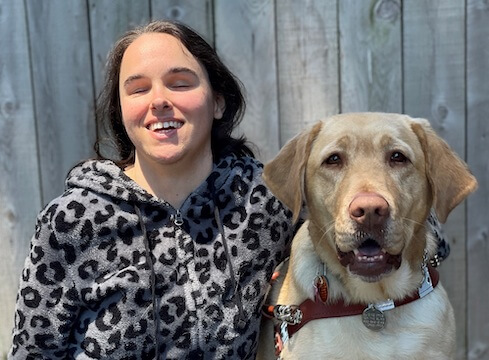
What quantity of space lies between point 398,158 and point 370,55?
1.05 meters

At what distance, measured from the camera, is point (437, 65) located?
3301 millimetres

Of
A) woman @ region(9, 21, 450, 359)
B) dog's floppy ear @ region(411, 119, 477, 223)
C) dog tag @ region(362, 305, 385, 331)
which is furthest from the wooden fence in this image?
dog tag @ region(362, 305, 385, 331)

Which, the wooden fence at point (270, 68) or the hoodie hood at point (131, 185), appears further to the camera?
the wooden fence at point (270, 68)

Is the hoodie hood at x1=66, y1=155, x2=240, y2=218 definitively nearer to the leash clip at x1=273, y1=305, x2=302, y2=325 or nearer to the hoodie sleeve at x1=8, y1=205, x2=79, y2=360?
the hoodie sleeve at x1=8, y1=205, x2=79, y2=360

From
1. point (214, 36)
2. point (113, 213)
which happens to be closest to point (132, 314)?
point (113, 213)

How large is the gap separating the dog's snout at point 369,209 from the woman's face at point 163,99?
0.78 meters

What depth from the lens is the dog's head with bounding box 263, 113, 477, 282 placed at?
7.18 ft

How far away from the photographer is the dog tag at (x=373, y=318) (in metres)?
2.37

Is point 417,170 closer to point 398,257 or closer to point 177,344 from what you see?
point 398,257

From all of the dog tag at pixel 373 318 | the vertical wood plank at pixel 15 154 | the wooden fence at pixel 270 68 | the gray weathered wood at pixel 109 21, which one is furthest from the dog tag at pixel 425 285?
the vertical wood plank at pixel 15 154

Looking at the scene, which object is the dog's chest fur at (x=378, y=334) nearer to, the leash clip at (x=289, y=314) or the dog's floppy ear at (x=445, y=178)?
the leash clip at (x=289, y=314)

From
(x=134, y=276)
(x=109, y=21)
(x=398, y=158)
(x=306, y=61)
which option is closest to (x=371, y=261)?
(x=398, y=158)

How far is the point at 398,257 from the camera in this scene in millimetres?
2289

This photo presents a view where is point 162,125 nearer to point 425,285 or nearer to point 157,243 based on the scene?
point 157,243
